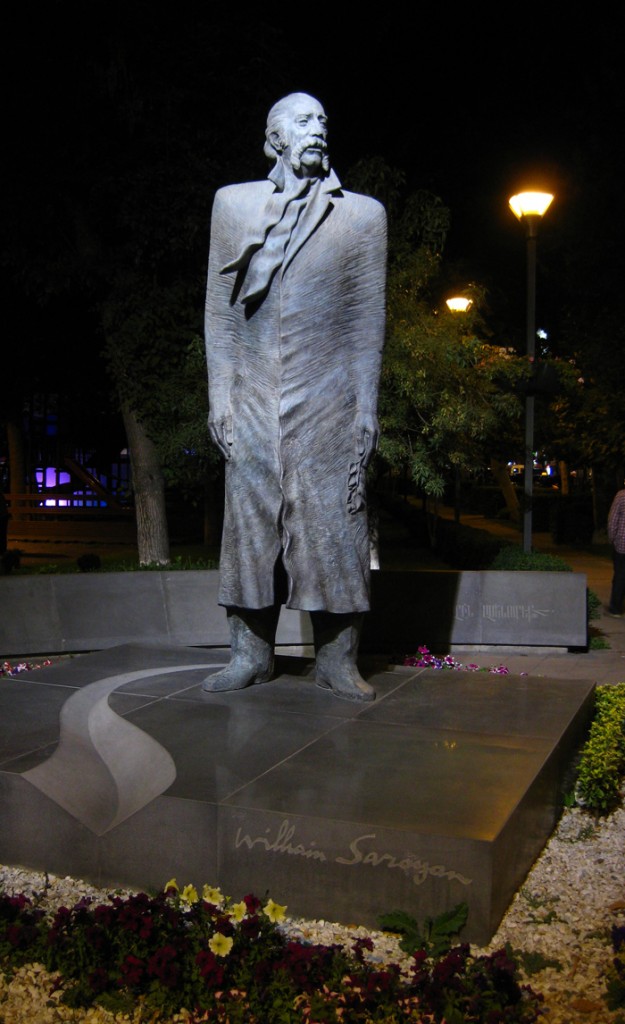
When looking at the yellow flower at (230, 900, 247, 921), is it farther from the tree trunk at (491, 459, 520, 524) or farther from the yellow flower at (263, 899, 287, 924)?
the tree trunk at (491, 459, 520, 524)

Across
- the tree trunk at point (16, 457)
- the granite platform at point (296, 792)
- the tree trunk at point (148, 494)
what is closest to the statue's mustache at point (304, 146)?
the granite platform at point (296, 792)

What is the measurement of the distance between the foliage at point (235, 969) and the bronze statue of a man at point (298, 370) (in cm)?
201

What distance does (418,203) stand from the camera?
12305mm

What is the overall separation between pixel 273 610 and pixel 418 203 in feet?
26.1

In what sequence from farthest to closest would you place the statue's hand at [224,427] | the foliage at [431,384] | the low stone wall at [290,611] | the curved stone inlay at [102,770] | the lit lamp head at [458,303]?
the lit lamp head at [458,303]
the foliage at [431,384]
the low stone wall at [290,611]
the statue's hand at [224,427]
the curved stone inlay at [102,770]

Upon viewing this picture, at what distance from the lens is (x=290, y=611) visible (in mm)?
9484

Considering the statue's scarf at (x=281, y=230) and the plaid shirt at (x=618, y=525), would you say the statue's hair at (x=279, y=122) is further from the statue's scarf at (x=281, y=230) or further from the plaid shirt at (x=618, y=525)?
the plaid shirt at (x=618, y=525)

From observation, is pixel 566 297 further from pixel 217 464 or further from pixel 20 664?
pixel 20 664

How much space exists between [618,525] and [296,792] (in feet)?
30.4

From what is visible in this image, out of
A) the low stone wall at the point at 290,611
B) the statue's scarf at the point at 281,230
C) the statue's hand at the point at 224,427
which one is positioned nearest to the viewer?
the statue's scarf at the point at 281,230

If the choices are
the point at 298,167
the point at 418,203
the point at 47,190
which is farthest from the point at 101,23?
the point at 298,167

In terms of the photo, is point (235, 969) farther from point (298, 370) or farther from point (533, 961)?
point (298, 370)

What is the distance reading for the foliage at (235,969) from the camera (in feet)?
10.3

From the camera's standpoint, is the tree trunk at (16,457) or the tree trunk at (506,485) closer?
the tree trunk at (506,485)
